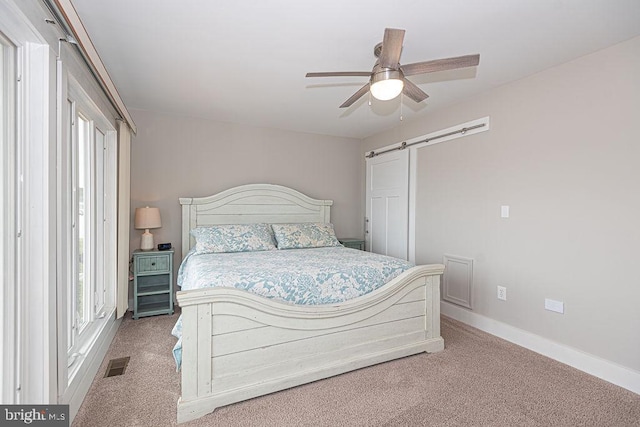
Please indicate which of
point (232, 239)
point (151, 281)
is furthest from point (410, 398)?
point (151, 281)

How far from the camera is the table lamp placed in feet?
11.2

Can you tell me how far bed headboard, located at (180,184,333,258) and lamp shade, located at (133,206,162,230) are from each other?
34cm

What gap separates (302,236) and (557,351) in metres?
2.62

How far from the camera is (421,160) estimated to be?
380cm

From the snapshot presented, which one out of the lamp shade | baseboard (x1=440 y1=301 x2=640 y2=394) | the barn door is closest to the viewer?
baseboard (x1=440 y1=301 x2=640 y2=394)

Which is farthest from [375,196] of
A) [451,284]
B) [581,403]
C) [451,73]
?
[581,403]

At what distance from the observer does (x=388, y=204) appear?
4.34m

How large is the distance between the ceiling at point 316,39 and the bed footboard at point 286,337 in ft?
5.50

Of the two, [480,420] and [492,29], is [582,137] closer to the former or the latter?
[492,29]

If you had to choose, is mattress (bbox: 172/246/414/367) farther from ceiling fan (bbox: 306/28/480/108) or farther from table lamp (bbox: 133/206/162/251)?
ceiling fan (bbox: 306/28/480/108)

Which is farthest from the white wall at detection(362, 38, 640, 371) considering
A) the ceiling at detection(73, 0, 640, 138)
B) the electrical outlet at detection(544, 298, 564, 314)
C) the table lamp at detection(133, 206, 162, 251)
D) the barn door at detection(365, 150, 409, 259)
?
the table lamp at detection(133, 206, 162, 251)

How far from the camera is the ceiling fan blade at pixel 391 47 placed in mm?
1536

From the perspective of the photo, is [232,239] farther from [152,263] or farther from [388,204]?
[388,204]

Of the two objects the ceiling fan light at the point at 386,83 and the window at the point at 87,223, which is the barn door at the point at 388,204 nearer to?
the ceiling fan light at the point at 386,83
